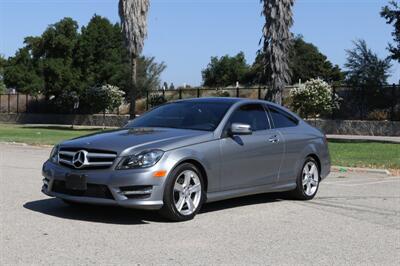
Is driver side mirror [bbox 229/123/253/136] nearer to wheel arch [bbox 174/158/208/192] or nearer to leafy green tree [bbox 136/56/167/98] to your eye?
wheel arch [bbox 174/158/208/192]

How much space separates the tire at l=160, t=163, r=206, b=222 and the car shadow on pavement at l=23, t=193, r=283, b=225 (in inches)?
9.0

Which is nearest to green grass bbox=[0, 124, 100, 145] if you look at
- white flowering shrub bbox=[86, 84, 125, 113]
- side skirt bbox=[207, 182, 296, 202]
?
white flowering shrub bbox=[86, 84, 125, 113]

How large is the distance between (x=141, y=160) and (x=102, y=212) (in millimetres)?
1245

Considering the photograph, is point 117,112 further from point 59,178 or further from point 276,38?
point 59,178

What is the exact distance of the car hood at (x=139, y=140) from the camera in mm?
7293

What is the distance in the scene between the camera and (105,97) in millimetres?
40625

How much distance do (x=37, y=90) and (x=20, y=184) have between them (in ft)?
111


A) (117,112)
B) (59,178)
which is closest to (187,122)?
(59,178)

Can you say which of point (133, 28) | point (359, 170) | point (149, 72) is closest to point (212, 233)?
point (359, 170)

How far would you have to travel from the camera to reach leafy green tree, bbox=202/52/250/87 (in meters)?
92.5

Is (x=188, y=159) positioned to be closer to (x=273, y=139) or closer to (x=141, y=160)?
(x=141, y=160)

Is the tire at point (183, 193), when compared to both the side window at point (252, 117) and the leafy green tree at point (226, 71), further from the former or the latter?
the leafy green tree at point (226, 71)

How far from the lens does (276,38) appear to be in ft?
82.6

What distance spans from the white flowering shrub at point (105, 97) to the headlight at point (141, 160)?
33.5 meters
